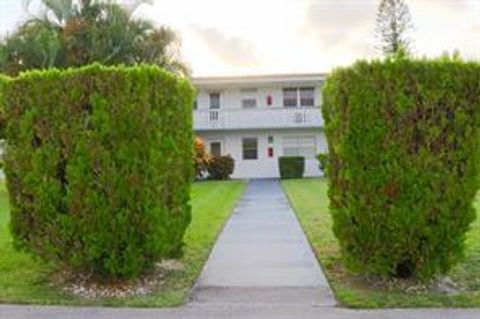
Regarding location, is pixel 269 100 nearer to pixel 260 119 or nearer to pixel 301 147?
pixel 260 119

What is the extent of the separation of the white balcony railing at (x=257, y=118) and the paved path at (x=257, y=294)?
2565 cm

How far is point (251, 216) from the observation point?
1756 cm

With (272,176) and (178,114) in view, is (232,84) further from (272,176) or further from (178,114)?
(178,114)

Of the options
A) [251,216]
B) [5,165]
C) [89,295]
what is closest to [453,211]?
[89,295]

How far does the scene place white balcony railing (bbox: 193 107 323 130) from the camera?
38.6 metres

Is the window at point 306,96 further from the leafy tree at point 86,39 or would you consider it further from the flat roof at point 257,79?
→ the leafy tree at point 86,39

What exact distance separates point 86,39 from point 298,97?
1440cm

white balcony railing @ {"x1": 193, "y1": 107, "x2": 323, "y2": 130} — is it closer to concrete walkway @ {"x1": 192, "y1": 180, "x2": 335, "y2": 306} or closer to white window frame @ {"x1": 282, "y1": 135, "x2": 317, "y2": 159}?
white window frame @ {"x1": 282, "y1": 135, "x2": 317, "y2": 159}

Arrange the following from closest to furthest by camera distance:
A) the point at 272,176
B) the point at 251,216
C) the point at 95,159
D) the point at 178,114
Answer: the point at 95,159 → the point at 178,114 → the point at 251,216 → the point at 272,176

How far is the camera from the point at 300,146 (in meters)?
39.6

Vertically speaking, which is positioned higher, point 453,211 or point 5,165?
point 5,165

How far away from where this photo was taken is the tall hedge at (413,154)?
8242 mm

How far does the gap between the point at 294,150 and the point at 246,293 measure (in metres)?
31.4

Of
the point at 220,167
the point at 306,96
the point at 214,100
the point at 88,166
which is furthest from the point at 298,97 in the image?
the point at 88,166
